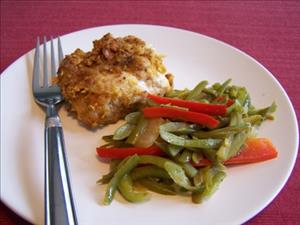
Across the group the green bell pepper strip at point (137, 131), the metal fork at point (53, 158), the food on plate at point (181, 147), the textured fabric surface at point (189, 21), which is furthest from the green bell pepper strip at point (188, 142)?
the textured fabric surface at point (189, 21)

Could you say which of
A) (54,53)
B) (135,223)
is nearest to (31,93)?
(54,53)

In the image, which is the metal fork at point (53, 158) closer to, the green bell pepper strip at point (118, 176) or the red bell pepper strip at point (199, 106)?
the green bell pepper strip at point (118, 176)

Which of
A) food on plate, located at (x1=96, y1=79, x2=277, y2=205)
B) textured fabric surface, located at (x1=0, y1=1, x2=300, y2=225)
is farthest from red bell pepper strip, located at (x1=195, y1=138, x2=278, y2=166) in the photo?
textured fabric surface, located at (x1=0, y1=1, x2=300, y2=225)

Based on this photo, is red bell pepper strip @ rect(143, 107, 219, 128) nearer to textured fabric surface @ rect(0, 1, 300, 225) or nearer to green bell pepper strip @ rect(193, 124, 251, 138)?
green bell pepper strip @ rect(193, 124, 251, 138)

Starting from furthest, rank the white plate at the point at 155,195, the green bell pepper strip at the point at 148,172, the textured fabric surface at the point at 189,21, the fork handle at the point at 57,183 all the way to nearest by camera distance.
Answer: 1. the textured fabric surface at the point at 189,21
2. the green bell pepper strip at the point at 148,172
3. the white plate at the point at 155,195
4. the fork handle at the point at 57,183

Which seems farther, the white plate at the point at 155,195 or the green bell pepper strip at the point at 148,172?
the green bell pepper strip at the point at 148,172

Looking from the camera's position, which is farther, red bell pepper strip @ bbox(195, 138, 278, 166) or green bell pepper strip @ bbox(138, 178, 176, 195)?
red bell pepper strip @ bbox(195, 138, 278, 166)

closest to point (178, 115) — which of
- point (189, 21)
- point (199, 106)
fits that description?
point (199, 106)
